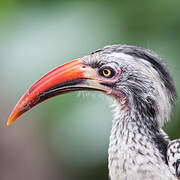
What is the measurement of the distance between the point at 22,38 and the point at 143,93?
500 cm

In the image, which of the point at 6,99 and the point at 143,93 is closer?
the point at 143,93

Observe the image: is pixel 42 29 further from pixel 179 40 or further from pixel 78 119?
pixel 179 40

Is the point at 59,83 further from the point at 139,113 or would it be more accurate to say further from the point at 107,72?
the point at 139,113

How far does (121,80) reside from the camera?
3236 millimetres

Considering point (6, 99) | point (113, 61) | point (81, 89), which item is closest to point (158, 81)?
point (113, 61)

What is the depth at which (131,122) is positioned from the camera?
3.10m

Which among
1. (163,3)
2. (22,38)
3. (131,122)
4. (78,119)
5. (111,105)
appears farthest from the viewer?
(22,38)

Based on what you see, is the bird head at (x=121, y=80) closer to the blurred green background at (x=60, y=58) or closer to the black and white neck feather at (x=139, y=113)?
the black and white neck feather at (x=139, y=113)

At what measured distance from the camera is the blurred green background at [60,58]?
685cm

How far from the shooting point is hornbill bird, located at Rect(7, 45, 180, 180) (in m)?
3.01

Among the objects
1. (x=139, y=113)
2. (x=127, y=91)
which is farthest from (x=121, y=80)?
(x=139, y=113)

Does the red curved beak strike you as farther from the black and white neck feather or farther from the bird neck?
the bird neck

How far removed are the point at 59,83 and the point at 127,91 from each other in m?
0.54

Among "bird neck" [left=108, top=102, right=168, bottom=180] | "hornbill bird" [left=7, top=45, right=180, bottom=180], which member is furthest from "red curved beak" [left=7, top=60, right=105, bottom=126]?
"bird neck" [left=108, top=102, right=168, bottom=180]
